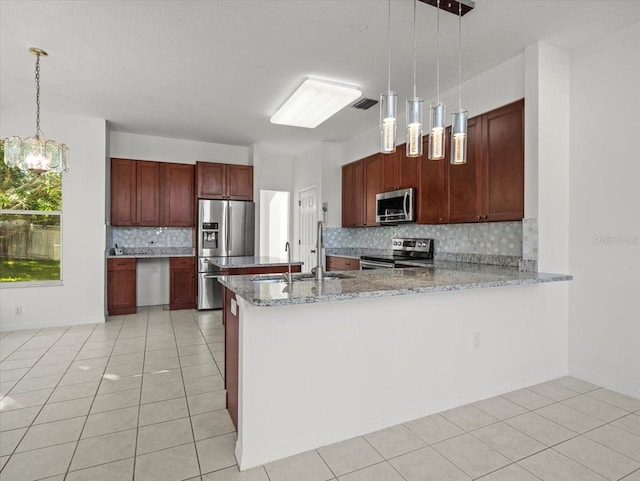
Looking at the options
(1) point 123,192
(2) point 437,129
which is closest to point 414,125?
(2) point 437,129

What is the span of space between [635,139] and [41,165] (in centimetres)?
490

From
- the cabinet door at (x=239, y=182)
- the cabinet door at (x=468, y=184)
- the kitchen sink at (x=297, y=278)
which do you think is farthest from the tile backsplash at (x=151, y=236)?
the cabinet door at (x=468, y=184)

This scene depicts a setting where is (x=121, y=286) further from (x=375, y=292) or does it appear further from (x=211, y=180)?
(x=375, y=292)

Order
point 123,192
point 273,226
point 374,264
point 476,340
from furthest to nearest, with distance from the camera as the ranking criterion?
point 273,226, point 123,192, point 374,264, point 476,340

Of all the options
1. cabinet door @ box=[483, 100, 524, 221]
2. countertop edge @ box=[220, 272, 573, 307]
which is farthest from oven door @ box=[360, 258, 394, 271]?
countertop edge @ box=[220, 272, 573, 307]

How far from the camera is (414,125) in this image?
2.12 meters

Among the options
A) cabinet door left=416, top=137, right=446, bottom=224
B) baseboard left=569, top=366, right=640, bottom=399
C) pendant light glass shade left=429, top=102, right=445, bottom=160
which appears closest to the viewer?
pendant light glass shade left=429, top=102, right=445, bottom=160

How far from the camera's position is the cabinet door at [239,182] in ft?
20.0

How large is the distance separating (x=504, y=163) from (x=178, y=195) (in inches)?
188

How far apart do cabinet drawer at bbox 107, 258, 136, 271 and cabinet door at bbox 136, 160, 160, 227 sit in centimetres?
66

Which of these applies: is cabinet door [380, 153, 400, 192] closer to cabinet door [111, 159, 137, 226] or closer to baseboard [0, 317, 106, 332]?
cabinet door [111, 159, 137, 226]

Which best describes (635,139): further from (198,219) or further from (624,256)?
(198,219)

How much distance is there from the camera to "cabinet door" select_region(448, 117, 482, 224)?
359 centimetres

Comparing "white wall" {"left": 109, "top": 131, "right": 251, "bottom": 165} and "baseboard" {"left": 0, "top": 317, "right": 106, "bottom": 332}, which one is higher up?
"white wall" {"left": 109, "top": 131, "right": 251, "bottom": 165}
